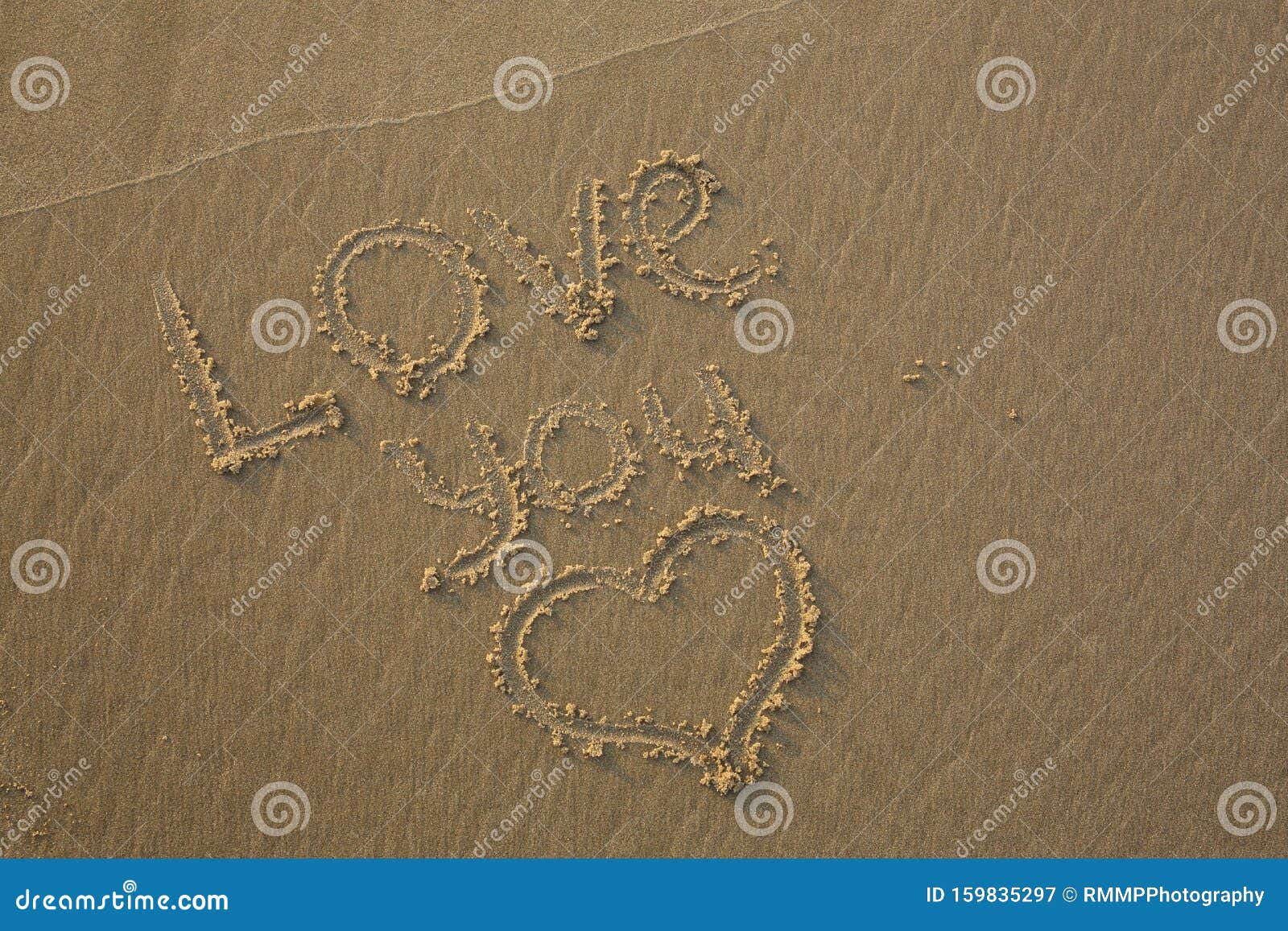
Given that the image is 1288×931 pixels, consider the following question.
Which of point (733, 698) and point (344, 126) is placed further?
point (344, 126)

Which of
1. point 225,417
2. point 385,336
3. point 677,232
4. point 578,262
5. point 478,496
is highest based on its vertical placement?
point 677,232

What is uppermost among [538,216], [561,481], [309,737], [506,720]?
[538,216]

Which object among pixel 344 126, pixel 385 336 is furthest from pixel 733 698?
pixel 344 126

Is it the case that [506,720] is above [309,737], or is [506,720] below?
above

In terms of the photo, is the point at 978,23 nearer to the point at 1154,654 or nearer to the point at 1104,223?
the point at 1104,223

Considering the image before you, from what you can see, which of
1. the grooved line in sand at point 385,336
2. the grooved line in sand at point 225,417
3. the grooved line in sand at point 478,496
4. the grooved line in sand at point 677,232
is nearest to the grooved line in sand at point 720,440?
the grooved line in sand at point 677,232

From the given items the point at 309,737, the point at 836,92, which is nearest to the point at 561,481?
the point at 309,737

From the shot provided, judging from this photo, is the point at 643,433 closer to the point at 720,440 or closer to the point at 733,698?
the point at 720,440

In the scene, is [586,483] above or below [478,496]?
above
